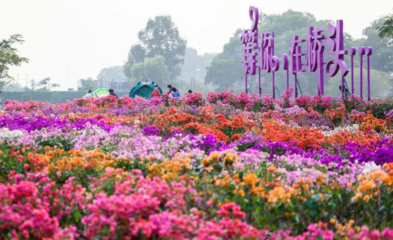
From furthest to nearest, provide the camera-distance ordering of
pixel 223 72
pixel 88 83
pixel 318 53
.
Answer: pixel 88 83 → pixel 223 72 → pixel 318 53

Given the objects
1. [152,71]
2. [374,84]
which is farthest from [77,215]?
[152,71]

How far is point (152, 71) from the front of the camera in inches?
2168

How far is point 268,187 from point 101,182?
1.40 meters

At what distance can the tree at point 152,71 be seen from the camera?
2168 inches

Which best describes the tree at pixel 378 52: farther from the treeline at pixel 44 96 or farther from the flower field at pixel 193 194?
the flower field at pixel 193 194

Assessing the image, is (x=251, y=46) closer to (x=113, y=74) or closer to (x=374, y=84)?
(x=374, y=84)

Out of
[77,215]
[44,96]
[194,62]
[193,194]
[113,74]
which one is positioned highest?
[194,62]

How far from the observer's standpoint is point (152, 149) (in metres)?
6.35

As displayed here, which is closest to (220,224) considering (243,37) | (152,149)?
(152,149)

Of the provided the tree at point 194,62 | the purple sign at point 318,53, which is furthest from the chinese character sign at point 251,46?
the tree at point 194,62

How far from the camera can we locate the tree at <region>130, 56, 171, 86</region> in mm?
55062

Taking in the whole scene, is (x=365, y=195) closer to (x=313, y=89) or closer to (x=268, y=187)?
(x=268, y=187)

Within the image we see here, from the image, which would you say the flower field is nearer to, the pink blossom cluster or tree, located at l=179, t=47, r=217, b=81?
the pink blossom cluster

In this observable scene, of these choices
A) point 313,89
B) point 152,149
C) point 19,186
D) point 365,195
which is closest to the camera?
point 19,186
